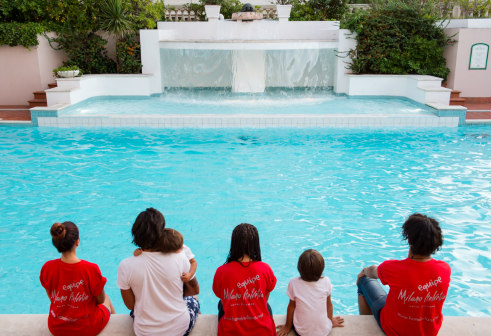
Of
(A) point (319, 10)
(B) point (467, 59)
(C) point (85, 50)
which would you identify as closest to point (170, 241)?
(B) point (467, 59)

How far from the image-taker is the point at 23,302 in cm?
386

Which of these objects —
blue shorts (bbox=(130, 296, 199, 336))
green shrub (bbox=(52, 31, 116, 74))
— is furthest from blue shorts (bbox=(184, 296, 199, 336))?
green shrub (bbox=(52, 31, 116, 74))

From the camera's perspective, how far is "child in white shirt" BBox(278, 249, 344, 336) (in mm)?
2561

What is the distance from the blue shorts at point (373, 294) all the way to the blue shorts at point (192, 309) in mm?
1119

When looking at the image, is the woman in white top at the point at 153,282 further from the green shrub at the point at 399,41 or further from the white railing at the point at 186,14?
the white railing at the point at 186,14

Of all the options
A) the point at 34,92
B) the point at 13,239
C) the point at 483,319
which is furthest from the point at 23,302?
the point at 34,92

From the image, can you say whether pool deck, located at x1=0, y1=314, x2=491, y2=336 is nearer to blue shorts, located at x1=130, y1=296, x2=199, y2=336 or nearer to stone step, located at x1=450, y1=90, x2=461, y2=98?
blue shorts, located at x1=130, y1=296, x2=199, y2=336

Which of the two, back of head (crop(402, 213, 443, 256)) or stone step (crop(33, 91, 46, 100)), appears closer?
back of head (crop(402, 213, 443, 256))

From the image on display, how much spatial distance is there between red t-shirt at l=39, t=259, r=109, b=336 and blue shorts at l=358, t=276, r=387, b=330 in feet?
5.48

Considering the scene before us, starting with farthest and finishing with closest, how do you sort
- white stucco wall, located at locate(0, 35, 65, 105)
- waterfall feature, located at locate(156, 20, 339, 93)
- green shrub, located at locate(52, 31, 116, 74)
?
green shrub, located at locate(52, 31, 116, 74), waterfall feature, located at locate(156, 20, 339, 93), white stucco wall, located at locate(0, 35, 65, 105)

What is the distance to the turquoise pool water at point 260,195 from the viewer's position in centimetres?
437

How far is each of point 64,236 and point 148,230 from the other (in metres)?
0.46

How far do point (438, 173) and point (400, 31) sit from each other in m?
7.44

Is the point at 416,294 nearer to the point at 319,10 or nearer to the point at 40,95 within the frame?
the point at 40,95
